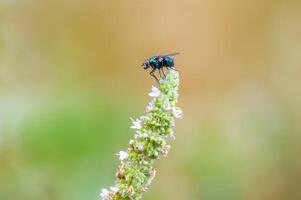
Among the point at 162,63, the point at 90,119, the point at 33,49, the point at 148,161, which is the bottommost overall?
the point at 148,161

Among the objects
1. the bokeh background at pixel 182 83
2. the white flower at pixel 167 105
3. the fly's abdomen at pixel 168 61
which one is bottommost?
the white flower at pixel 167 105

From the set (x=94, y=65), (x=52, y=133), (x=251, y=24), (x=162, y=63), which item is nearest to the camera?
(x=162, y=63)

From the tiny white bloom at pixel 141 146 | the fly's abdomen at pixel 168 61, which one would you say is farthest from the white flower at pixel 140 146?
the fly's abdomen at pixel 168 61

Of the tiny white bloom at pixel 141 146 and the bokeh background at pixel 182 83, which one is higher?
the bokeh background at pixel 182 83

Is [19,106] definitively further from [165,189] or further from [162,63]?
[162,63]

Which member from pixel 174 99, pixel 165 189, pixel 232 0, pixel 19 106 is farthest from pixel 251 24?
pixel 174 99

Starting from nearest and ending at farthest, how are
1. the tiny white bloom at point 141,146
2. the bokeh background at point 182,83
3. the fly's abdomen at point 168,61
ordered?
the tiny white bloom at point 141,146 < the fly's abdomen at point 168,61 < the bokeh background at point 182,83

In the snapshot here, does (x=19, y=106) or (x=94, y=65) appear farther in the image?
(x=94, y=65)

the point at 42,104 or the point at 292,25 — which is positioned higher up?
the point at 292,25

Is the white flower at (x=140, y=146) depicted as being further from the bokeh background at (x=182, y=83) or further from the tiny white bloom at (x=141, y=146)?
the bokeh background at (x=182, y=83)
